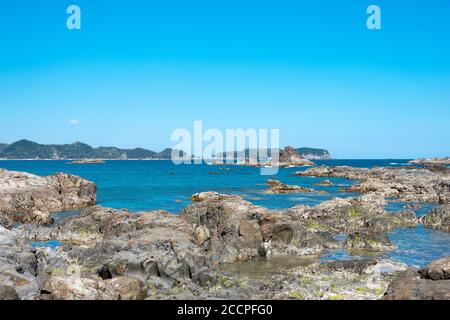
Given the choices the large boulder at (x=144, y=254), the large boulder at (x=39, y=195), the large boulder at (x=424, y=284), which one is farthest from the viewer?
the large boulder at (x=39, y=195)

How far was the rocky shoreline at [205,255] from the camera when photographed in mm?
19953

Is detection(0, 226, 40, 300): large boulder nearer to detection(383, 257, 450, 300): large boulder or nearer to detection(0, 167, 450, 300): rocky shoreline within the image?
detection(0, 167, 450, 300): rocky shoreline

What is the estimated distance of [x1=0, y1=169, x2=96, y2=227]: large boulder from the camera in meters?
55.7

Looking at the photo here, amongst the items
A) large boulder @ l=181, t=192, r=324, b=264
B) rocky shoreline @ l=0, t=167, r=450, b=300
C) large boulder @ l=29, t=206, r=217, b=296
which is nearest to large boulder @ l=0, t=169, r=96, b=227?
rocky shoreline @ l=0, t=167, r=450, b=300

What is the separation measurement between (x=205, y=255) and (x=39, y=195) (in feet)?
154

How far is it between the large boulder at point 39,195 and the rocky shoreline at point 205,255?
137 cm

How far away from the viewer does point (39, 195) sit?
219ft

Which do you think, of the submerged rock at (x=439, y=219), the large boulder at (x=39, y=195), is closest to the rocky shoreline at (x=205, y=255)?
the submerged rock at (x=439, y=219)

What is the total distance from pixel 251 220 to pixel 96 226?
15.9 meters

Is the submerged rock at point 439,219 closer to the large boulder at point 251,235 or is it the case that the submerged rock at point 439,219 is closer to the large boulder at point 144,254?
the large boulder at point 251,235

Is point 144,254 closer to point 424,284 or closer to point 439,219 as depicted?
point 424,284

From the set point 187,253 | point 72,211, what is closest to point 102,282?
point 187,253
